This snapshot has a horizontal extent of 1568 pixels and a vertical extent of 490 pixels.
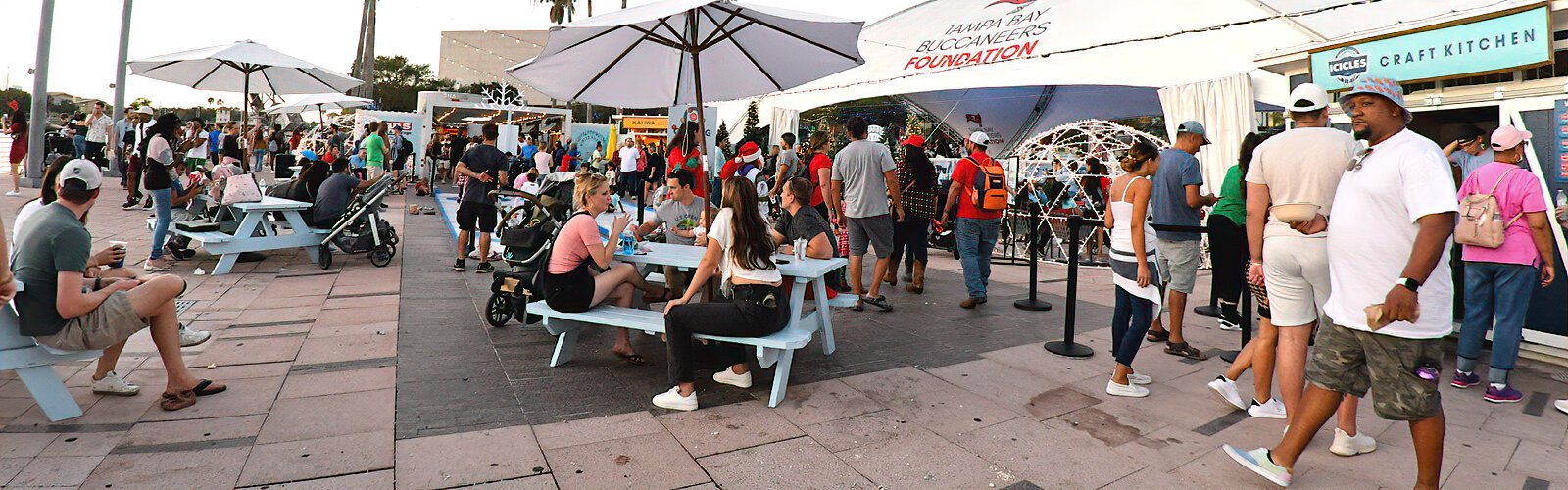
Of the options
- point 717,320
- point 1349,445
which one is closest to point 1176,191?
point 1349,445

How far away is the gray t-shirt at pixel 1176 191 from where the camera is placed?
5055 mm

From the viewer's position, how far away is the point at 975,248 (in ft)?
22.5

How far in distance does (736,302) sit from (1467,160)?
15.4 ft

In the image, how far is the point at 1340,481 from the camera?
313 cm

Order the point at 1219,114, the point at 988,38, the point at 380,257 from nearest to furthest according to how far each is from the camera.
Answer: the point at 380,257 < the point at 1219,114 < the point at 988,38

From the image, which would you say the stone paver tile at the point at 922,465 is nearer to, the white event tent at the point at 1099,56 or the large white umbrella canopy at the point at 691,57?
the large white umbrella canopy at the point at 691,57

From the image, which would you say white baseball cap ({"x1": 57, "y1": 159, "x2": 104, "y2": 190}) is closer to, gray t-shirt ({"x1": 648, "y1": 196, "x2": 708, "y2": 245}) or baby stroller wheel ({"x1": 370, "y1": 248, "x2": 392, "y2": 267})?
gray t-shirt ({"x1": 648, "y1": 196, "x2": 708, "y2": 245})

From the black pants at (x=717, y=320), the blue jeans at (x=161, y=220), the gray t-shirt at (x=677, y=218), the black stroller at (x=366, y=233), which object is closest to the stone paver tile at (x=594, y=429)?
the black pants at (x=717, y=320)

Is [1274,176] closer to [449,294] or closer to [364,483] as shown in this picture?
[364,483]

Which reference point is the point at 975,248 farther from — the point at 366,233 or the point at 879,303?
the point at 366,233

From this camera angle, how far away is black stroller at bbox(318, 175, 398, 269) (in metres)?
7.79

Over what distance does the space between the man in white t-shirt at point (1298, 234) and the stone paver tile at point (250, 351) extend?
479 centimetres

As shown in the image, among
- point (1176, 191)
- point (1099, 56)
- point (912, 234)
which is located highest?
point (1099, 56)

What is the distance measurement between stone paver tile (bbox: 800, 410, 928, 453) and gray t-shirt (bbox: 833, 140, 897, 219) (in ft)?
9.40
